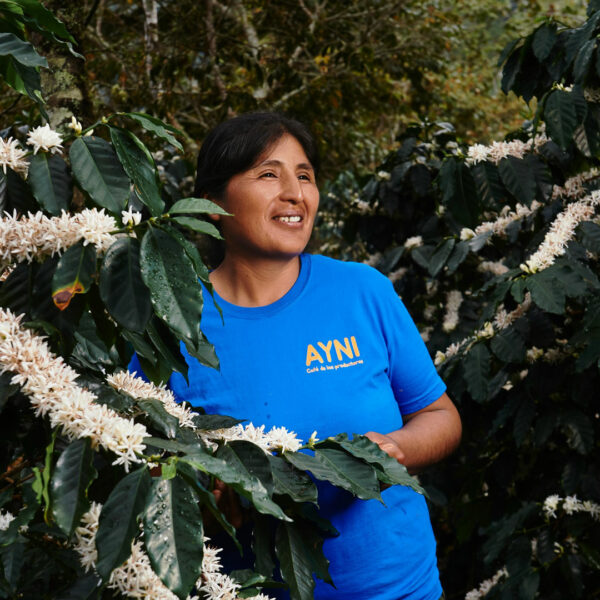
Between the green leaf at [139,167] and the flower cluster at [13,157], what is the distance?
0.13 meters

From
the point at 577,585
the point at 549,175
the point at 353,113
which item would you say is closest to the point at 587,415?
the point at 577,585

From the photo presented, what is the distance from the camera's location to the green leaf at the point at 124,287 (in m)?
0.97

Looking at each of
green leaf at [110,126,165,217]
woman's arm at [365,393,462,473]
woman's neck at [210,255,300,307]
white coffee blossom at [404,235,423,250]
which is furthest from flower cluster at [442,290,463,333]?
green leaf at [110,126,165,217]

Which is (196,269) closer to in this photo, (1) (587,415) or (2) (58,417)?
(2) (58,417)

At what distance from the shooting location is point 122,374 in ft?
3.89

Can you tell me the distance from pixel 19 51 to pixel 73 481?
649 mm

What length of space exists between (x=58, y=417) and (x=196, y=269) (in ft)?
0.91

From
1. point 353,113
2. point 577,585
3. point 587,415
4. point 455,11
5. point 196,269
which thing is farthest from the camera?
point 455,11

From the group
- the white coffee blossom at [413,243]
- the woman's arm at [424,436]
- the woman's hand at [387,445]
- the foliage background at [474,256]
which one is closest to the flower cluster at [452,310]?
the foliage background at [474,256]

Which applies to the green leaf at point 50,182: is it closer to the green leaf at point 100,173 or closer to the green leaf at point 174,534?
the green leaf at point 100,173

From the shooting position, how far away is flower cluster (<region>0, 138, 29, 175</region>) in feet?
3.59

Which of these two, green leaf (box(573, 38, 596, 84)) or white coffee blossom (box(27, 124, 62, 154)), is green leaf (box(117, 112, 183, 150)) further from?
green leaf (box(573, 38, 596, 84))

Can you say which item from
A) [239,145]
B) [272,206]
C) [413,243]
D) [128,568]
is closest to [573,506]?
[413,243]

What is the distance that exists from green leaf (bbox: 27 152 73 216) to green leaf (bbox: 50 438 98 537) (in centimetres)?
34
